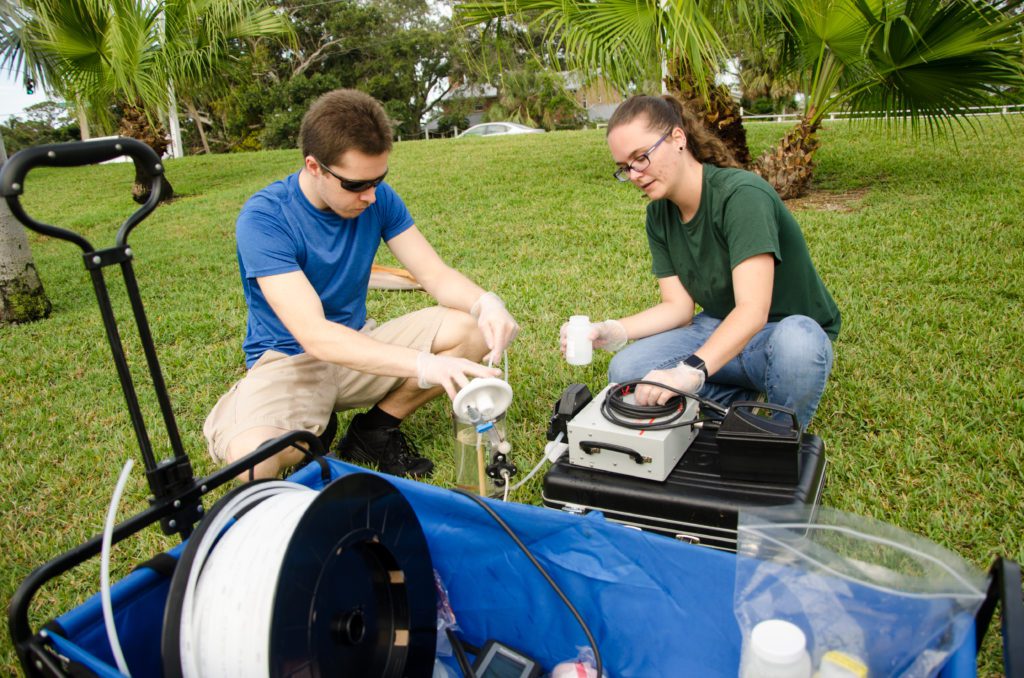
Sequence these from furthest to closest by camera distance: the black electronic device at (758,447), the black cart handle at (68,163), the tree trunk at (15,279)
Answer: the tree trunk at (15,279)
the black electronic device at (758,447)
the black cart handle at (68,163)

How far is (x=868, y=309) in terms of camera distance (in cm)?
389

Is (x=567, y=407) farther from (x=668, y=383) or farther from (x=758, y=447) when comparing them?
(x=758, y=447)

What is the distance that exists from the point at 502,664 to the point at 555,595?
22 cm

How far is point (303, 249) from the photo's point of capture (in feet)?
8.11

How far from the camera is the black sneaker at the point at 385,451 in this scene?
265cm

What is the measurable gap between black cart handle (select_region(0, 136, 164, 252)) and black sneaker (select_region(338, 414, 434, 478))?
1.51 m

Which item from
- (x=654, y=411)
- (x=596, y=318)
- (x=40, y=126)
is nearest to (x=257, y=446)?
(x=654, y=411)

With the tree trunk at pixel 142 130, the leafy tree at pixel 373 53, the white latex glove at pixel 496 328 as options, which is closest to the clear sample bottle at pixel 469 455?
the white latex glove at pixel 496 328

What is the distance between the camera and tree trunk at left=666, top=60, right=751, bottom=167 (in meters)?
6.65

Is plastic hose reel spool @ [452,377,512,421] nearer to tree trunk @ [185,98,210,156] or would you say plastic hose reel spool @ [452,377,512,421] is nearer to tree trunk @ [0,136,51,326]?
tree trunk @ [0,136,51,326]

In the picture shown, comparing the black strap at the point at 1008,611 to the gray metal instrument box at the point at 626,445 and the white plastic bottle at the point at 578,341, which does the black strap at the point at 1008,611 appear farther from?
the white plastic bottle at the point at 578,341

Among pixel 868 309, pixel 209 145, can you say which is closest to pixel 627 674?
pixel 868 309

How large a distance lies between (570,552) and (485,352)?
4.19 ft

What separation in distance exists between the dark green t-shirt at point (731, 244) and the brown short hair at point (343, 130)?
1069mm
